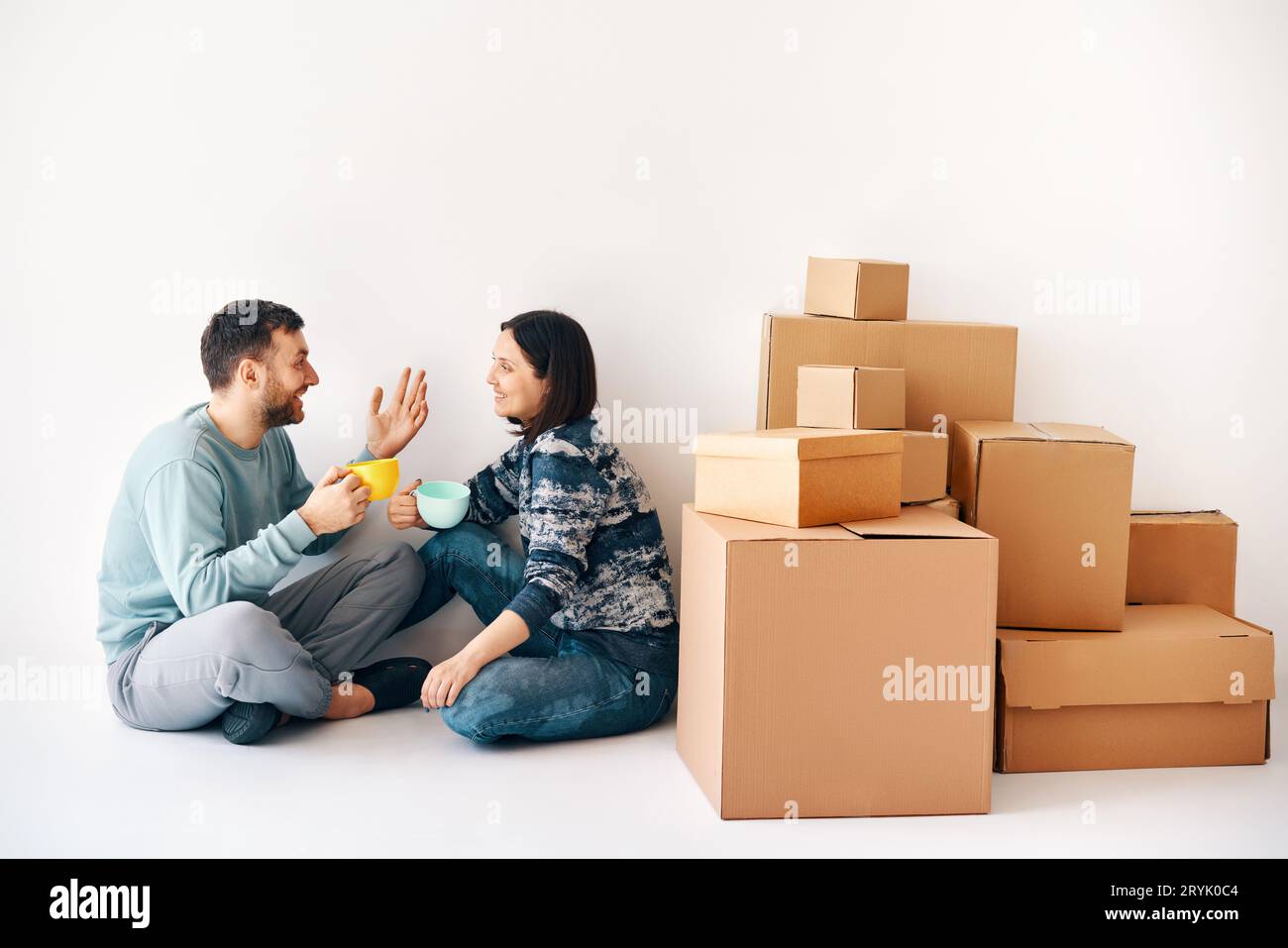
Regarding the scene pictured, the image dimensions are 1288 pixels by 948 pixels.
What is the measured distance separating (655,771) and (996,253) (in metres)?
1.49

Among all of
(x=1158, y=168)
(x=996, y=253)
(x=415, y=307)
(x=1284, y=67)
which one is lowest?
(x=415, y=307)

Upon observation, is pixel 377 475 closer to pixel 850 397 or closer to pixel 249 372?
pixel 249 372

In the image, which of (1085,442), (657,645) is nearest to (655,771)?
(657,645)

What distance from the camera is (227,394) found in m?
2.26

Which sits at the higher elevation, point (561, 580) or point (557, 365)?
point (557, 365)

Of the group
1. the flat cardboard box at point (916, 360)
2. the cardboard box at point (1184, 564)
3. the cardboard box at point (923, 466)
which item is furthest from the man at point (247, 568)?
the cardboard box at point (1184, 564)

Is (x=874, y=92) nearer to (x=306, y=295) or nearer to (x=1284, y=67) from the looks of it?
(x=1284, y=67)

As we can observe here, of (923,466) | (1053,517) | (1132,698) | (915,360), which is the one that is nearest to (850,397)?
(923,466)

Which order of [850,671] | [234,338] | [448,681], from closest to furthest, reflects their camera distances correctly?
[850,671], [448,681], [234,338]

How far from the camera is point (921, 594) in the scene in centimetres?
183

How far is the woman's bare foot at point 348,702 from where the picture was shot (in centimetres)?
229

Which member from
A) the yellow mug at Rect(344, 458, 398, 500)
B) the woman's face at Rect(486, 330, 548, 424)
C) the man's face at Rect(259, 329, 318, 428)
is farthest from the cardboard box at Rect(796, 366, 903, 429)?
the man's face at Rect(259, 329, 318, 428)

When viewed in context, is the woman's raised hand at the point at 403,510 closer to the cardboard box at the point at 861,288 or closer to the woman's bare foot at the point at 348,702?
the woman's bare foot at the point at 348,702

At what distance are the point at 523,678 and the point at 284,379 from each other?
2.71ft
